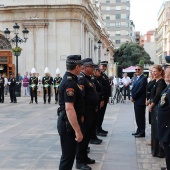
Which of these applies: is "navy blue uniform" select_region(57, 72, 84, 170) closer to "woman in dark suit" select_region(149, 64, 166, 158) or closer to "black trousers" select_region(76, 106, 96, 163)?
"black trousers" select_region(76, 106, 96, 163)

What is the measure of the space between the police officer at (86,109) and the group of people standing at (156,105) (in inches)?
50.8

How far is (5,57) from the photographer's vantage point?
2931cm

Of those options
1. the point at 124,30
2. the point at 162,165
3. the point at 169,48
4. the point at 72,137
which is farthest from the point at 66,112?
the point at 124,30

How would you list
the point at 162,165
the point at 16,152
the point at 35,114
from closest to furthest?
1. the point at 162,165
2. the point at 16,152
3. the point at 35,114

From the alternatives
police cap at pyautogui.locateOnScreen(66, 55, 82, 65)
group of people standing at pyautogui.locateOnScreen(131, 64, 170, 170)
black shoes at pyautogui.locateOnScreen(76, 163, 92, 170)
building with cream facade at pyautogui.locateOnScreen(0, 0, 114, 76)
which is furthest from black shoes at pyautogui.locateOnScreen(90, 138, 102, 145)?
building with cream facade at pyautogui.locateOnScreen(0, 0, 114, 76)

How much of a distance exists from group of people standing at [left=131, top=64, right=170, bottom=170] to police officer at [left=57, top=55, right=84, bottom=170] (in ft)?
4.36

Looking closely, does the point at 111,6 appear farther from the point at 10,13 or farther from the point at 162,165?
the point at 162,165

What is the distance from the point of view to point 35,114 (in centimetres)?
1384

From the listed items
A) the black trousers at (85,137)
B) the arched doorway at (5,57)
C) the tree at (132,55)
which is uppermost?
the tree at (132,55)

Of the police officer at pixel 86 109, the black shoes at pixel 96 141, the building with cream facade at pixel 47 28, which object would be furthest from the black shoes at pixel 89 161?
the building with cream facade at pixel 47 28

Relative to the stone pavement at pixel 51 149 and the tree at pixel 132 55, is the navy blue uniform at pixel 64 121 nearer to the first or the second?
the stone pavement at pixel 51 149

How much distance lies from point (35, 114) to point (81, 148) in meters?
7.90

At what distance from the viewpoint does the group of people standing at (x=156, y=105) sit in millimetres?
5051

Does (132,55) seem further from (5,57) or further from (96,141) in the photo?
(96,141)
